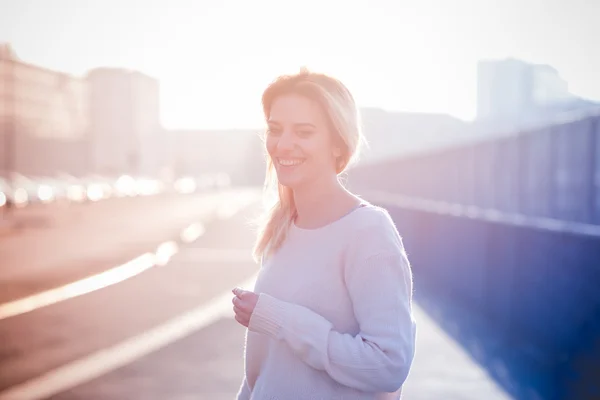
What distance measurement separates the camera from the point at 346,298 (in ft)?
8.46

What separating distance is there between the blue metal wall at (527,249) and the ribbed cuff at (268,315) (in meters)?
4.64

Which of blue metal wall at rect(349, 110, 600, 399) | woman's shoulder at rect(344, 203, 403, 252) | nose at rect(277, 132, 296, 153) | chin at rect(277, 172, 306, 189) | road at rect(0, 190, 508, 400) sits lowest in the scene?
road at rect(0, 190, 508, 400)

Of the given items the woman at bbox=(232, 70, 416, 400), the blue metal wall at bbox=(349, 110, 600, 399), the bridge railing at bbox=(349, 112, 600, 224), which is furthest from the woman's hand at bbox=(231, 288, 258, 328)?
the bridge railing at bbox=(349, 112, 600, 224)

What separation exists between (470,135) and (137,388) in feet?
60.7

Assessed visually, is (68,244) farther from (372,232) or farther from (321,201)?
(372,232)

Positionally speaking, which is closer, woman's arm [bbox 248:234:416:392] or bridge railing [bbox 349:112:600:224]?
woman's arm [bbox 248:234:416:392]

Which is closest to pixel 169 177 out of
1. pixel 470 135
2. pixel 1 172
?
pixel 1 172

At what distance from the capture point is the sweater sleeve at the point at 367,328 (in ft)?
8.02

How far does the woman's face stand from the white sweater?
0.19 metres

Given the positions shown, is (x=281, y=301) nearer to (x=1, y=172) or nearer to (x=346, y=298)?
(x=346, y=298)

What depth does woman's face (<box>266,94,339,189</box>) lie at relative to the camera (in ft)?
8.91

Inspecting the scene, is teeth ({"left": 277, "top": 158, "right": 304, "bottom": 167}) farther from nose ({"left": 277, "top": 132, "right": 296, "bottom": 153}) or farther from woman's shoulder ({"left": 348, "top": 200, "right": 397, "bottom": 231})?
woman's shoulder ({"left": 348, "top": 200, "right": 397, "bottom": 231})

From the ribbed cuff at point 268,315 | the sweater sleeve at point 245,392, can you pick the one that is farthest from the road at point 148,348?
the ribbed cuff at point 268,315

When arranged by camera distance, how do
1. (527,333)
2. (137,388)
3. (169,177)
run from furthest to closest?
(169,177) < (527,333) < (137,388)
